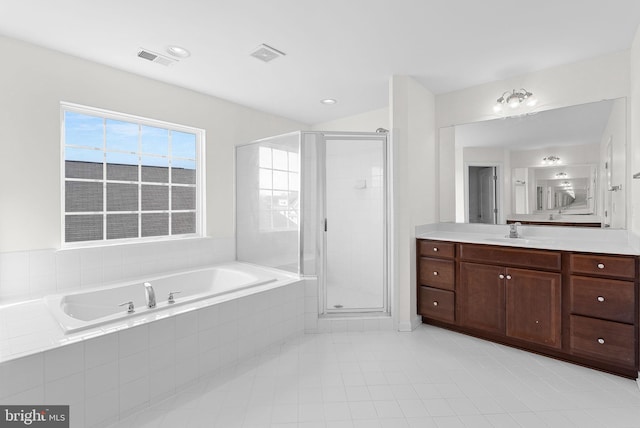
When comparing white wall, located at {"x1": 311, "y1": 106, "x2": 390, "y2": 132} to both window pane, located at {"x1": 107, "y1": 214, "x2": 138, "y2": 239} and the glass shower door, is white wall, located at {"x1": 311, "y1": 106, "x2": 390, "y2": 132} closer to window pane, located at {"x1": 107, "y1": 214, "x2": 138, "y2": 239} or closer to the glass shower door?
the glass shower door

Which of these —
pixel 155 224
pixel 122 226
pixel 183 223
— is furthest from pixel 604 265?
pixel 122 226

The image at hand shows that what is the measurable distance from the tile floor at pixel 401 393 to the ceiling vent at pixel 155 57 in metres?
2.46

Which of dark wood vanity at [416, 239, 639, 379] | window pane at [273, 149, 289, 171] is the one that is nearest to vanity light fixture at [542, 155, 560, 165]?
dark wood vanity at [416, 239, 639, 379]

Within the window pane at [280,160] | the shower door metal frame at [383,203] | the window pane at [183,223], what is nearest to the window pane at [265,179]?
the window pane at [280,160]

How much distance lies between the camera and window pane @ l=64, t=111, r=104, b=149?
2.58 meters

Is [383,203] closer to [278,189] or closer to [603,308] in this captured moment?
[278,189]

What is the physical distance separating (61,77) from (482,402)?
373 cm

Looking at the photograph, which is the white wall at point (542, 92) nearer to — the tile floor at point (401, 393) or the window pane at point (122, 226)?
the tile floor at point (401, 393)

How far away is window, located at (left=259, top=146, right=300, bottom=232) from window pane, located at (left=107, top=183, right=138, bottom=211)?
3.94 ft

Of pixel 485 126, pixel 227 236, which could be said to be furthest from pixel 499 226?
pixel 227 236

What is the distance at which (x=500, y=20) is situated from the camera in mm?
2035

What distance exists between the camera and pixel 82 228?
2.65 m

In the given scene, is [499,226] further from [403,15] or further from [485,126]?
[403,15]

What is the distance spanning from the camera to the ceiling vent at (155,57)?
242 centimetres
